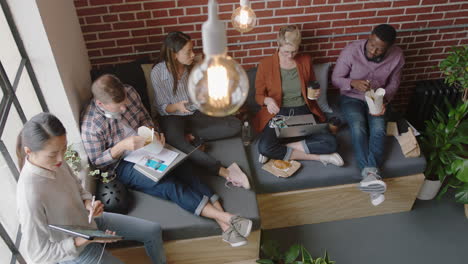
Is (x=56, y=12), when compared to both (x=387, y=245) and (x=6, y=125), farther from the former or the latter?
(x=387, y=245)

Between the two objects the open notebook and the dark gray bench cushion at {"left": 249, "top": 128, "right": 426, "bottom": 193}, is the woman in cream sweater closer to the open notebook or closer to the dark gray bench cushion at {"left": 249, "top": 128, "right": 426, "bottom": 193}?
the open notebook

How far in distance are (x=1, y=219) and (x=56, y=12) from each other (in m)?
1.34

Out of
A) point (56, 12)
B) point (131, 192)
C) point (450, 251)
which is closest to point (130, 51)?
point (56, 12)

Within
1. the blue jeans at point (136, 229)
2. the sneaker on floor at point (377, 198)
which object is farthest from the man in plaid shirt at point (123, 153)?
the sneaker on floor at point (377, 198)

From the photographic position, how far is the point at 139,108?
2895 millimetres

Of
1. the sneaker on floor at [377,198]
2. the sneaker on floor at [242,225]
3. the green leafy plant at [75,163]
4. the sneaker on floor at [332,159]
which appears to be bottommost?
the sneaker on floor at [377,198]

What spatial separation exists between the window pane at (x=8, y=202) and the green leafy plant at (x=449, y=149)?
9.84ft

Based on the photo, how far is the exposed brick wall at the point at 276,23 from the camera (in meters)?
3.14

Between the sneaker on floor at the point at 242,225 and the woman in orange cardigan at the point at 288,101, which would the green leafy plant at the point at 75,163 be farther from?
the woman in orange cardigan at the point at 288,101

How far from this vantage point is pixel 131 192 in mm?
2787

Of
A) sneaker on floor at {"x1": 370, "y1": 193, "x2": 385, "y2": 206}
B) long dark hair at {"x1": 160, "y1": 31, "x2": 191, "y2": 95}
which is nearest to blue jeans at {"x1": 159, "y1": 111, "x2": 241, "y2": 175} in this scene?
long dark hair at {"x1": 160, "y1": 31, "x2": 191, "y2": 95}

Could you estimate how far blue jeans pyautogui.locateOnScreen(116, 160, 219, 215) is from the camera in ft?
8.68

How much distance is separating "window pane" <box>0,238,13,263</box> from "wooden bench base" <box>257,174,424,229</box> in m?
1.65

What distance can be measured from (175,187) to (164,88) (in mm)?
810
